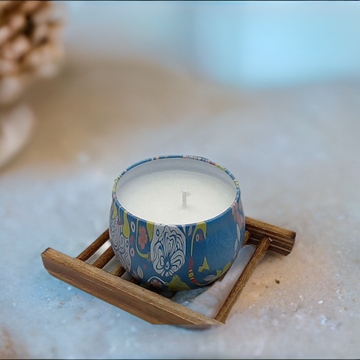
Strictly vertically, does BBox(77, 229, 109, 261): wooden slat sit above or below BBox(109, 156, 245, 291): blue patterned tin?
below

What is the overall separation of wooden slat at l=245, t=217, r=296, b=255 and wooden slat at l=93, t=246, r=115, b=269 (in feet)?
0.49

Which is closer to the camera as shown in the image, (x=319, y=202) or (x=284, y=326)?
(x=284, y=326)

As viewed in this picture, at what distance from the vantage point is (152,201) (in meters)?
0.44

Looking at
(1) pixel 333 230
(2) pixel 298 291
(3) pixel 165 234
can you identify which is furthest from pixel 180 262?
(1) pixel 333 230

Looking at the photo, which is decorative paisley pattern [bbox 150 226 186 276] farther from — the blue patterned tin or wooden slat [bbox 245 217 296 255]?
wooden slat [bbox 245 217 296 255]

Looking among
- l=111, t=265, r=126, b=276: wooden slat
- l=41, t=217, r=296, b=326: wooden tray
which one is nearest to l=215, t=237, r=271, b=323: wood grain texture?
l=41, t=217, r=296, b=326: wooden tray

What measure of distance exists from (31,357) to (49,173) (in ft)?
1.05

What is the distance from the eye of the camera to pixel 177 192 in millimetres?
454

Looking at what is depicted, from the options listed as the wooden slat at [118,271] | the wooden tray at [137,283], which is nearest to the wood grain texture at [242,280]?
the wooden tray at [137,283]

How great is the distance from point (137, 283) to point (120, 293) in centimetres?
3

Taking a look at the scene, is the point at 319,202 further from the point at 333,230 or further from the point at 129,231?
the point at 129,231

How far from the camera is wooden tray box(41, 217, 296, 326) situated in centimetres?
42

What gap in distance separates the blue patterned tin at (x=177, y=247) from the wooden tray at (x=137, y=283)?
0.06ft

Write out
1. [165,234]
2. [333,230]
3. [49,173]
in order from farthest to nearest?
[49,173], [333,230], [165,234]
